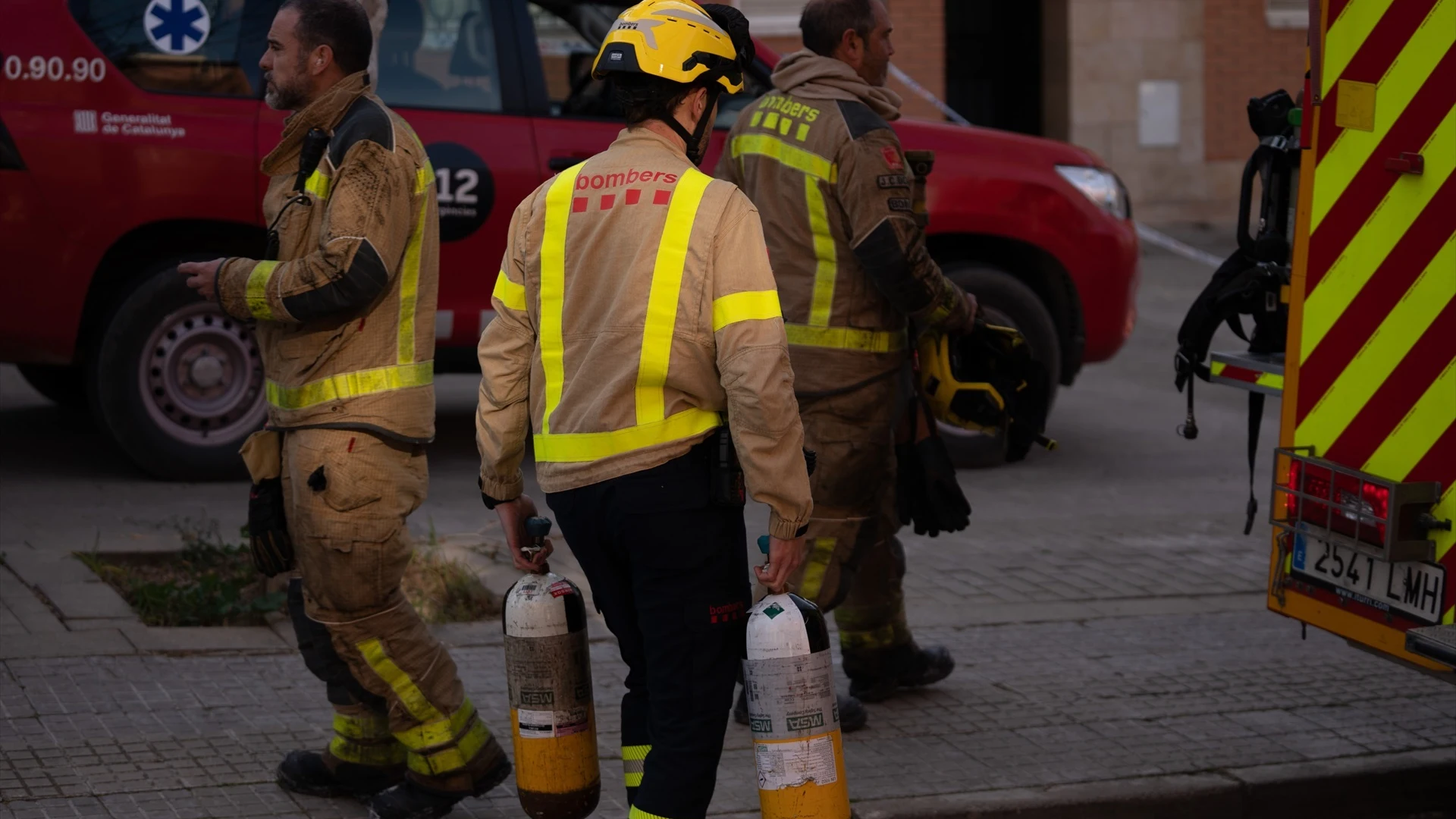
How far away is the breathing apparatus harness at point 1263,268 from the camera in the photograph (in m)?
5.23

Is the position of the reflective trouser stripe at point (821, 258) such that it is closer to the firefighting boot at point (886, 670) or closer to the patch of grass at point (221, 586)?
the firefighting boot at point (886, 670)

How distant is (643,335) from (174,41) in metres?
4.88

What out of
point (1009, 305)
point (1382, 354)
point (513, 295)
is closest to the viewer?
point (513, 295)

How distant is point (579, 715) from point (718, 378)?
0.75 meters

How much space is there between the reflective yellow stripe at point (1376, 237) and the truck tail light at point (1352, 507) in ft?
0.45

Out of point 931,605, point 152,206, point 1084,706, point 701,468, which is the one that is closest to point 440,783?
point 701,468

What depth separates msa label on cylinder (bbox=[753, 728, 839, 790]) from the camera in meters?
3.60

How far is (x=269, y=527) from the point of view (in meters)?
4.55

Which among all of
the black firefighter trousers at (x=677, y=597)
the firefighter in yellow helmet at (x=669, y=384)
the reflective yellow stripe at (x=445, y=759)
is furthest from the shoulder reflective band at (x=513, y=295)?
the reflective yellow stripe at (x=445, y=759)

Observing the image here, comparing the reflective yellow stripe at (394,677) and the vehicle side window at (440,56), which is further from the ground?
the vehicle side window at (440,56)

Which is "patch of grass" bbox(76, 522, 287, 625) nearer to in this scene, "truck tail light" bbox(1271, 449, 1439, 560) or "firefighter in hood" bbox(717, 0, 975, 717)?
"firefighter in hood" bbox(717, 0, 975, 717)

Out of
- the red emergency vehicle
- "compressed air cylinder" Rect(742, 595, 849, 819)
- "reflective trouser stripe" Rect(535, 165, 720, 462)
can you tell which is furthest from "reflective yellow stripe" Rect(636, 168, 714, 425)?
the red emergency vehicle

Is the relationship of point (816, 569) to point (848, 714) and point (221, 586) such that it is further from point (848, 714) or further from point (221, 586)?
point (221, 586)

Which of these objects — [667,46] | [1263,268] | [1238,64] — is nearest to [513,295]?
[667,46]
